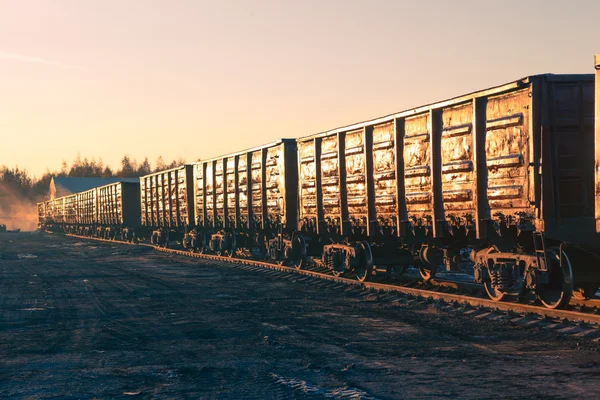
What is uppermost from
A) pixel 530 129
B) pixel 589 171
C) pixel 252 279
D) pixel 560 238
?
pixel 530 129

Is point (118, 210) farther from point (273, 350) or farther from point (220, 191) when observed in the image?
point (273, 350)

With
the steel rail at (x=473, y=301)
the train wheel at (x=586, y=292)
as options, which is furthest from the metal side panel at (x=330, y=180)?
the train wheel at (x=586, y=292)

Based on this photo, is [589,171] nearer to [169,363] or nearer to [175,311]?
[169,363]

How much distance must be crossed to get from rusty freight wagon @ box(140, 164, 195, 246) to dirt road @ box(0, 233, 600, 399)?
44.2ft

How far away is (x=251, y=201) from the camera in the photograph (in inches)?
824

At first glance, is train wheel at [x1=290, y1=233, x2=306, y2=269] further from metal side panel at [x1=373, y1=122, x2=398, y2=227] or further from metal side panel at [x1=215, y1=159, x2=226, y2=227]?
metal side panel at [x1=215, y1=159, x2=226, y2=227]

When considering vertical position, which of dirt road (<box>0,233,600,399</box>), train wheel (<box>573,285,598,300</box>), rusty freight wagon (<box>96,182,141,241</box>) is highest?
rusty freight wagon (<box>96,182,141,241</box>)

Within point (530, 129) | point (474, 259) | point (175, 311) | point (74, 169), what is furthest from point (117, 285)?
point (74, 169)

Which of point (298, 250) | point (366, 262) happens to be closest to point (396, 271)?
point (366, 262)

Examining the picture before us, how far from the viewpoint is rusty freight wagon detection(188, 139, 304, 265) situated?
1834cm

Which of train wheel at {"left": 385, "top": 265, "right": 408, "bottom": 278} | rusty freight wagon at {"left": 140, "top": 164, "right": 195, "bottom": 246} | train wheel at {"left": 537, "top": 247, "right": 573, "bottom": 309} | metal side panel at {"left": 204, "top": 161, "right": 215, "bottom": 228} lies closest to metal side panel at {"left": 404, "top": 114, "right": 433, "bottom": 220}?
train wheel at {"left": 537, "top": 247, "right": 573, "bottom": 309}

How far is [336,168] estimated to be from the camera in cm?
1532

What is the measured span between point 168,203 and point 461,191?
21.1 meters

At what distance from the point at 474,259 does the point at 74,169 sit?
198 m
